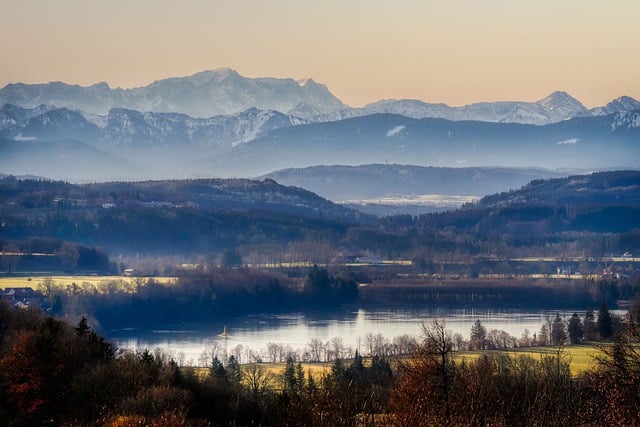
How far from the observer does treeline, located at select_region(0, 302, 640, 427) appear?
91.8 feet

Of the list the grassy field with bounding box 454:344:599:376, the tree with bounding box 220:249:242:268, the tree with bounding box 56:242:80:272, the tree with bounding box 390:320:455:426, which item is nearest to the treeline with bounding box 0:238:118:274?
the tree with bounding box 56:242:80:272

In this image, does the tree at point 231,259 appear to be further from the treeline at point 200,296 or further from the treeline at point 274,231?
the treeline at point 200,296

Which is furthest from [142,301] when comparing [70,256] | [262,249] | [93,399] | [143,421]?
[143,421]

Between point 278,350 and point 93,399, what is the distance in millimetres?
39080

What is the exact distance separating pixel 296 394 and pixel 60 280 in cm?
8407

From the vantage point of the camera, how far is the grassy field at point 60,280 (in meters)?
103

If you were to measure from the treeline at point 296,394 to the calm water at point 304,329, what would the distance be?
30.0 meters

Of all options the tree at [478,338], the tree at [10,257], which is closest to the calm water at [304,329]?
the tree at [478,338]

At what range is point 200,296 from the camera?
365 feet

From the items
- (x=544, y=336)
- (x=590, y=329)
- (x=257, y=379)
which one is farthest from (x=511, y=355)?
(x=257, y=379)

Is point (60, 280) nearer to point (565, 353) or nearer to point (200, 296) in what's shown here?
point (200, 296)

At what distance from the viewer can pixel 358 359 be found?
186 feet

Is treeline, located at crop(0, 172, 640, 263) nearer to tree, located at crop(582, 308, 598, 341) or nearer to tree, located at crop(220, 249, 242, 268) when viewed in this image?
tree, located at crop(220, 249, 242, 268)

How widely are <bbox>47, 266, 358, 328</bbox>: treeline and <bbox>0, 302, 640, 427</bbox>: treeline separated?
53.6 m
